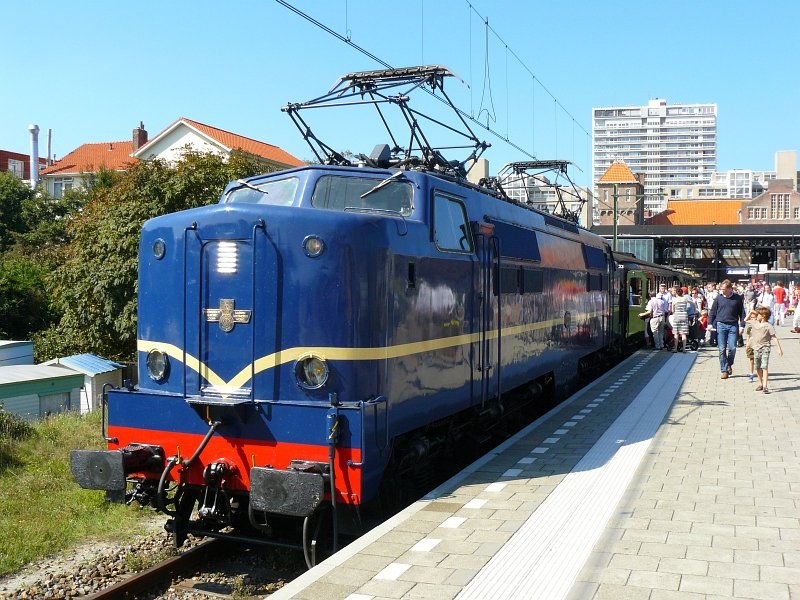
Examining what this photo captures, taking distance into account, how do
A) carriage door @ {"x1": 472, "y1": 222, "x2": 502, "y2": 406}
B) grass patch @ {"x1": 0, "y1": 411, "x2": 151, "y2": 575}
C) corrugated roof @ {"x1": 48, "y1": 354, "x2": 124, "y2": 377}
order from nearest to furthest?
grass patch @ {"x1": 0, "y1": 411, "x2": 151, "y2": 575}
carriage door @ {"x1": 472, "y1": 222, "x2": 502, "y2": 406}
corrugated roof @ {"x1": 48, "y1": 354, "x2": 124, "y2": 377}

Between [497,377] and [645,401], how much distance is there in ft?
16.6

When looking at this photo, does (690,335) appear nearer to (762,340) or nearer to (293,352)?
(762,340)

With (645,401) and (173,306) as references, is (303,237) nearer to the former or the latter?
(173,306)

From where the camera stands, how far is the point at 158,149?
2250 inches

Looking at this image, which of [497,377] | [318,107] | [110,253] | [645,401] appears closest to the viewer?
[497,377]

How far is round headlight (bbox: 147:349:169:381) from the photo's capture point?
273 inches

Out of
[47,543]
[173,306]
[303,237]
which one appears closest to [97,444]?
[47,543]

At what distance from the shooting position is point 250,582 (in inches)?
262

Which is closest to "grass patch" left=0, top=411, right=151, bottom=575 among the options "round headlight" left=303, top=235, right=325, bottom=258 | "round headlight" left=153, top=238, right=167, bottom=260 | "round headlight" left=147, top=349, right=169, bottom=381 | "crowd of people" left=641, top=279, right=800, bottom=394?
"round headlight" left=147, top=349, right=169, bottom=381

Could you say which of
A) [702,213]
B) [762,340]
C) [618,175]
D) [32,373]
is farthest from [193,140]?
[702,213]

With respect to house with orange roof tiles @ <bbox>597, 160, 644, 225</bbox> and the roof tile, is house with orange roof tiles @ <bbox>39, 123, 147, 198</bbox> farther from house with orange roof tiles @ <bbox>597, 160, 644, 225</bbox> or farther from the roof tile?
house with orange roof tiles @ <bbox>597, 160, 644, 225</bbox>

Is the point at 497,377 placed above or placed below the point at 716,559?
above

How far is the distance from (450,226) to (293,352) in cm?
229

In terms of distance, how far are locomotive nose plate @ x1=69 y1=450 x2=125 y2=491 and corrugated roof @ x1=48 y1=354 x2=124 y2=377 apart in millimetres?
15401
